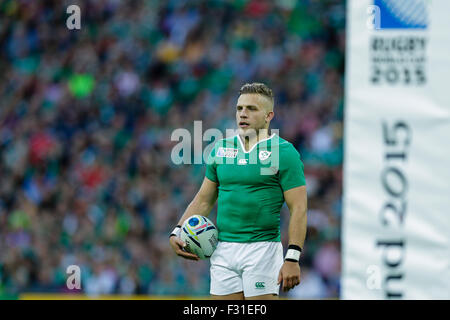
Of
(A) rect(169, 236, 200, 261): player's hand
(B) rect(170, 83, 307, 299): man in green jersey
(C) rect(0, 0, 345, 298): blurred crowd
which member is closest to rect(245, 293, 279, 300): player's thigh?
(B) rect(170, 83, 307, 299): man in green jersey

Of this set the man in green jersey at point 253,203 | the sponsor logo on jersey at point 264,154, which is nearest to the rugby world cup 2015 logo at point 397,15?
the man in green jersey at point 253,203

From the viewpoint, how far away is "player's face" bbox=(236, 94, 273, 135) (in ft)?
14.8

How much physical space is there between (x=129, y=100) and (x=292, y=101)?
2309 mm

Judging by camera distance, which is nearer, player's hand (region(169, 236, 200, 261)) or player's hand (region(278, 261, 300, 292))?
player's hand (region(278, 261, 300, 292))

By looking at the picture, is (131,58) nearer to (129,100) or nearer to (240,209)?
(129,100)

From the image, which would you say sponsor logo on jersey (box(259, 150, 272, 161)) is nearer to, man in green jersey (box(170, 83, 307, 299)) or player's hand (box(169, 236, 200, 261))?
man in green jersey (box(170, 83, 307, 299))

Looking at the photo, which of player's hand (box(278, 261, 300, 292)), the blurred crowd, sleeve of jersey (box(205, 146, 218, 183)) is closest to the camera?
player's hand (box(278, 261, 300, 292))

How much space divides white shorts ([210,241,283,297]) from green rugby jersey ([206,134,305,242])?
6 centimetres

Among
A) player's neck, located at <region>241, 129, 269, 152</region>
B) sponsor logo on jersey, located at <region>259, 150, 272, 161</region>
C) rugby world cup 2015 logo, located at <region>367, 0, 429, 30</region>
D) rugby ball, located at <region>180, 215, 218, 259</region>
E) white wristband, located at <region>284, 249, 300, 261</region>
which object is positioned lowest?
white wristband, located at <region>284, 249, 300, 261</region>

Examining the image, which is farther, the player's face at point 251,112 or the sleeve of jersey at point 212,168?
Answer: the sleeve of jersey at point 212,168

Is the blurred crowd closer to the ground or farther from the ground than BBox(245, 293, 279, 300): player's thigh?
farther from the ground

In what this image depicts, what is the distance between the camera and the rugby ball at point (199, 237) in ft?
14.8

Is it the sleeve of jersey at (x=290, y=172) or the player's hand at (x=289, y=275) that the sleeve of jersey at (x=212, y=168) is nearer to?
the sleeve of jersey at (x=290, y=172)
